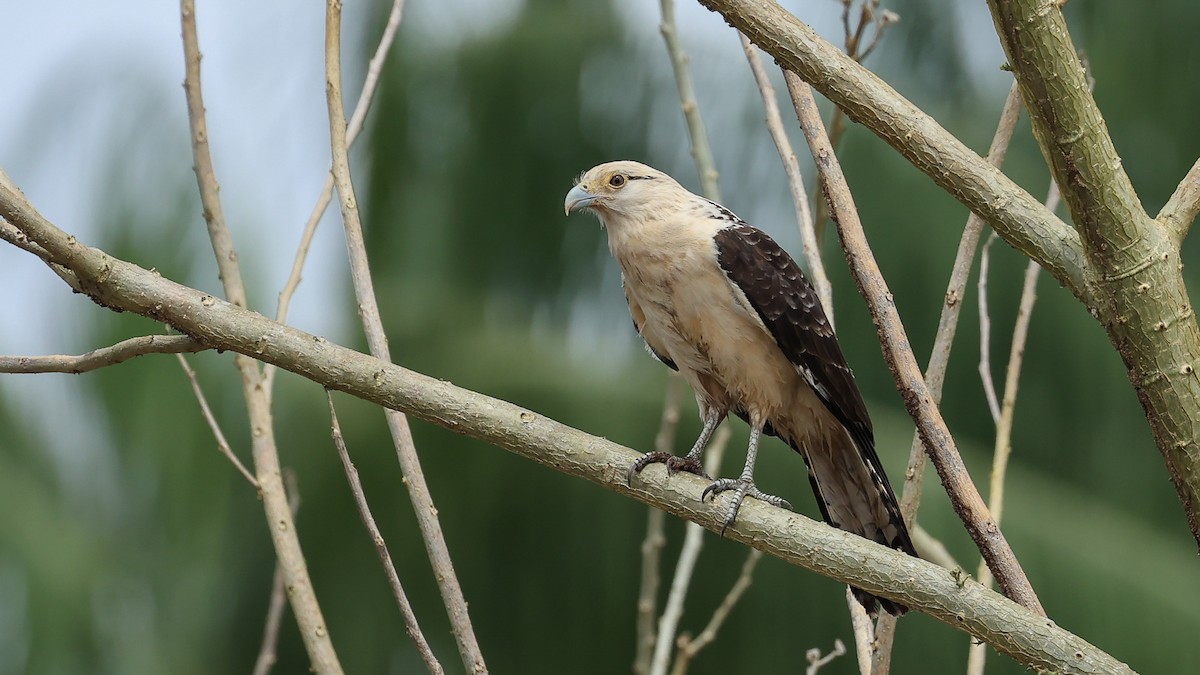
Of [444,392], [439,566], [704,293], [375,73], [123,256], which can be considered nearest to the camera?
[444,392]

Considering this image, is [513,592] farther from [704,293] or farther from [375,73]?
[375,73]

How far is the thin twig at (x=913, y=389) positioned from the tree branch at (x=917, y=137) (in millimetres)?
364

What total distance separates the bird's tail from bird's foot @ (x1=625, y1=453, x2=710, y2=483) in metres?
0.48

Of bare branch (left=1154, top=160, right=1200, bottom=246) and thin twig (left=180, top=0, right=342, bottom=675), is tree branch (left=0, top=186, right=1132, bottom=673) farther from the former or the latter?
bare branch (left=1154, top=160, right=1200, bottom=246)

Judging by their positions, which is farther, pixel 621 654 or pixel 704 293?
pixel 621 654

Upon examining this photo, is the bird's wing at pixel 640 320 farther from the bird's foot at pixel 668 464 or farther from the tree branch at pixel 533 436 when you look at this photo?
the tree branch at pixel 533 436

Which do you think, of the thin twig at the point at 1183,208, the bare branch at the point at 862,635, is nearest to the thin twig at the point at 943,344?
the bare branch at the point at 862,635

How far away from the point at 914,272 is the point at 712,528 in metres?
2.74

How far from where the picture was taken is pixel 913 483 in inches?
87.0

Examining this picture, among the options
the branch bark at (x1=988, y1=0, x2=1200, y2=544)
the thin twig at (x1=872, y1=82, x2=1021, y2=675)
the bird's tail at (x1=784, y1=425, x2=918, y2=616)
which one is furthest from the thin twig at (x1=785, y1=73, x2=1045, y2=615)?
the bird's tail at (x1=784, y1=425, x2=918, y2=616)

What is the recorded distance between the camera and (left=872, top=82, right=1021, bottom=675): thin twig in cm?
209

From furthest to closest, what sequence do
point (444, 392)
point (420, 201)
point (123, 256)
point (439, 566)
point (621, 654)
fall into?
point (420, 201)
point (123, 256)
point (621, 654)
point (439, 566)
point (444, 392)

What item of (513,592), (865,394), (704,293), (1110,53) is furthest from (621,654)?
(1110,53)

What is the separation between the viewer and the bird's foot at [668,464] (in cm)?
192
